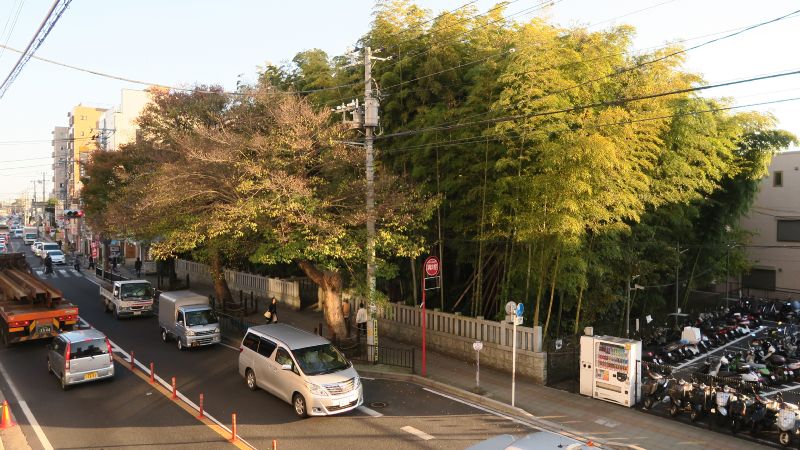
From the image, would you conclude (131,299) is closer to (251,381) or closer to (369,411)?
(251,381)

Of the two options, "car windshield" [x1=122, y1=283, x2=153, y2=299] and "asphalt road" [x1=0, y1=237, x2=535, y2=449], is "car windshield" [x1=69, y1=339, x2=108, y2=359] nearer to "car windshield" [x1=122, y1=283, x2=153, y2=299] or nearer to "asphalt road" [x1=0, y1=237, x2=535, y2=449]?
"asphalt road" [x1=0, y1=237, x2=535, y2=449]

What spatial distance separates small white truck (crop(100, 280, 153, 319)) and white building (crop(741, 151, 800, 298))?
106ft

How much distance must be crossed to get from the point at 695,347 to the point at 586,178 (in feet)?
31.0

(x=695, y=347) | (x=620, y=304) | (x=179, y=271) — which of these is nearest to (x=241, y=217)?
(x=620, y=304)

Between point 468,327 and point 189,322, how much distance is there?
31.0 ft

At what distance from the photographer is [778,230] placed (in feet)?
103

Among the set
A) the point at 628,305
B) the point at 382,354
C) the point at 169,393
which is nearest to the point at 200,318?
the point at 169,393

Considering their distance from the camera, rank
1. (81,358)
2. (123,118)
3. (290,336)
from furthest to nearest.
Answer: (123,118), (81,358), (290,336)

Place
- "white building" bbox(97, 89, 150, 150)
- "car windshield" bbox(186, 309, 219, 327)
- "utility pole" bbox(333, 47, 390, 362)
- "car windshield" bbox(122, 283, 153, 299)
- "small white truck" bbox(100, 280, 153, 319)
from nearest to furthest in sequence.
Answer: "utility pole" bbox(333, 47, 390, 362), "car windshield" bbox(186, 309, 219, 327), "small white truck" bbox(100, 280, 153, 319), "car windshield" bbox(122, 283, 153, 299), "white building" bbox(97, 89, 150, 150)

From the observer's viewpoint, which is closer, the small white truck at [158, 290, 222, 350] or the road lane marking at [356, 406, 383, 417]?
the road lane marking at [356, 406, 383, 417]

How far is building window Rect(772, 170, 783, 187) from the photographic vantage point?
102 ft


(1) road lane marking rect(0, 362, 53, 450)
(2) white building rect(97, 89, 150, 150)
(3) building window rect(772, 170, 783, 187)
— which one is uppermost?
(2) white building rect(97, 89, 150, 150)

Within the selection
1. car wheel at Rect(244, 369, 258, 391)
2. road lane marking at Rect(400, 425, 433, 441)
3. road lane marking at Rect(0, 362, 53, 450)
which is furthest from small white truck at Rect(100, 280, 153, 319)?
road lane marking at Rect(400, 425, 433, 441)

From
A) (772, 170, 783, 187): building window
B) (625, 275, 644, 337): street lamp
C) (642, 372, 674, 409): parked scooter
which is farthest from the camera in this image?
(772, 170, 783, 187): building window
